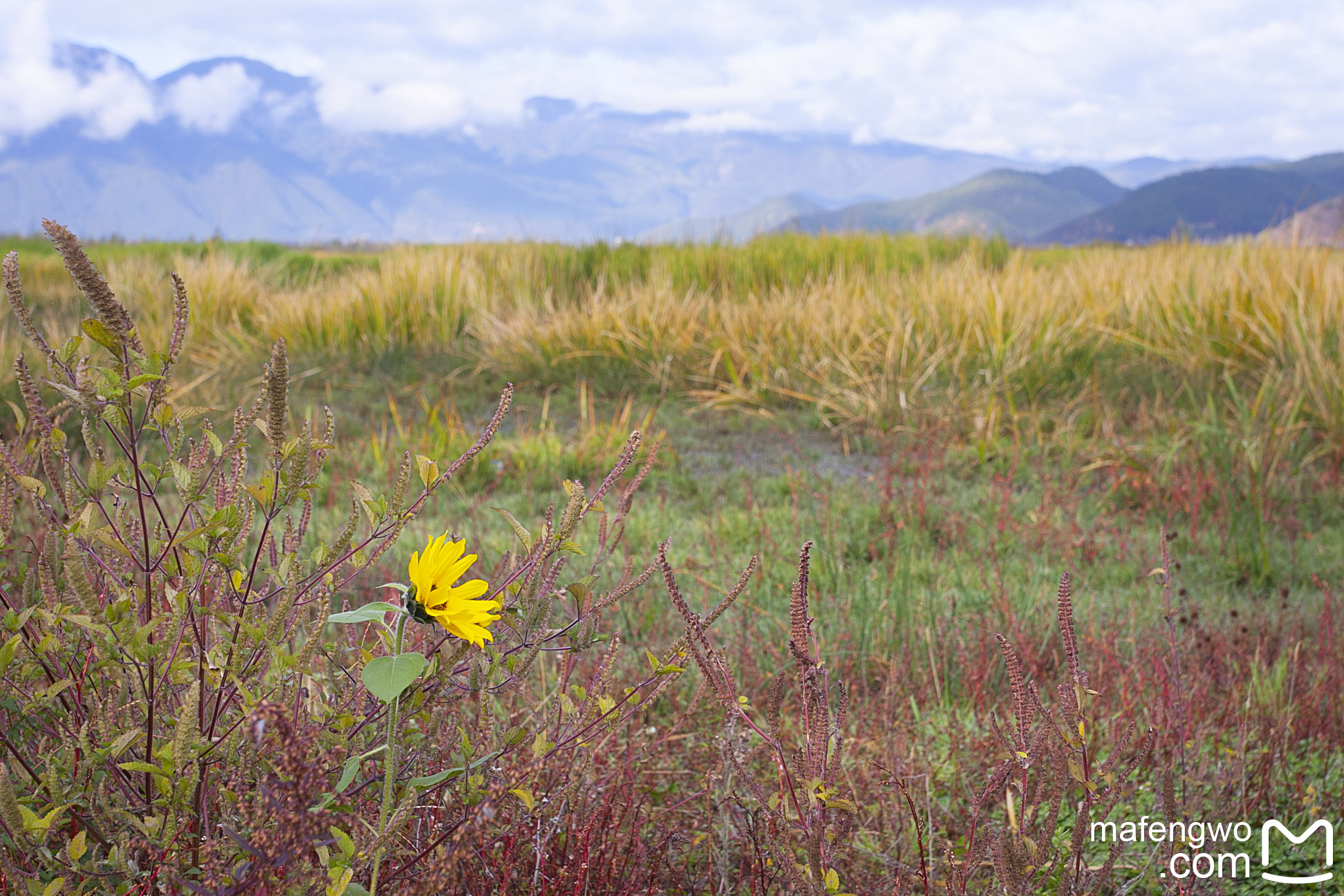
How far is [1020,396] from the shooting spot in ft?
19.3

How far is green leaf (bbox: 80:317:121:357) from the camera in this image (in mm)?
729

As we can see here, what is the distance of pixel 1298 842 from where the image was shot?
4.57 feet

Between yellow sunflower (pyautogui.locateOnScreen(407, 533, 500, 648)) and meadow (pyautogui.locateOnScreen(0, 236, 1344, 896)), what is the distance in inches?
3.5

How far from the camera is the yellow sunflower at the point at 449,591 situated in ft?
2.49

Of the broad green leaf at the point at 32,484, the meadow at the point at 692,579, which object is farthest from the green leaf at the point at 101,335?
the broad green leaf at the point at 32,484

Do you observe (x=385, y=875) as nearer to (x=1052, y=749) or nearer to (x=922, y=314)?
(x=1052, y=749)

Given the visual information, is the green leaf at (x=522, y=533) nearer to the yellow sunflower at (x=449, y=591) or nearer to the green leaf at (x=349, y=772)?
the yellow sunflower at (x=449, y=591)

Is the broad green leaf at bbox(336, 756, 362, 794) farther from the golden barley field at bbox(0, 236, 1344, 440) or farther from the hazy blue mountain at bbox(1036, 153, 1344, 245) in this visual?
the hazy blue mountain at bbox(1036, 153, 1344, 245)

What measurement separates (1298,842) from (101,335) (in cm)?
180

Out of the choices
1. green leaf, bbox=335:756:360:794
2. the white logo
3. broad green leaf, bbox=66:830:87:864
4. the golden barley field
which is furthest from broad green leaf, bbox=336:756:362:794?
the golden barley field

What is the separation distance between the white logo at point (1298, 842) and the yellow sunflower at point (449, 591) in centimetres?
130

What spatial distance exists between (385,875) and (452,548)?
1.56 feet

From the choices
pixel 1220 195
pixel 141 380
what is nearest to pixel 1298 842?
pixel 141 380

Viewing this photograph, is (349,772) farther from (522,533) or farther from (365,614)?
(522,533)
